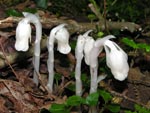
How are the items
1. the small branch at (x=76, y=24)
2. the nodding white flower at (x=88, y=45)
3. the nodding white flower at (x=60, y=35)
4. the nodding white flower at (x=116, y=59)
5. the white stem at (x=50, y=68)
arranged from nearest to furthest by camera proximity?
the nodding white flower at (x=116, y=59), the nodding white flower at (x=88, y=45), the nodding white flower at (x=60, y=35), the white stem at (x=50, y=68), the small branch at (x=76, y=24)

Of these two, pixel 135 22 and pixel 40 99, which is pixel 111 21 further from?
pixel 40 99

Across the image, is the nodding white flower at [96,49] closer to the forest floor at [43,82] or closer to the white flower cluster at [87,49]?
the white flower cluster at [87,49]

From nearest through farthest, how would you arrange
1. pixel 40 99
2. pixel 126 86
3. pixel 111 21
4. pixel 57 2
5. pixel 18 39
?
pixel 18 39 → pixel 40 99 → pixel 126 86 → pixel 111 21 → pixel 57 2

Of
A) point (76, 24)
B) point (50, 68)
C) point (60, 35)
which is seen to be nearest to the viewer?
point (60, 35)

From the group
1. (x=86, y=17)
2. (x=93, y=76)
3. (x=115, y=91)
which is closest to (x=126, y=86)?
(x=115, y=91)

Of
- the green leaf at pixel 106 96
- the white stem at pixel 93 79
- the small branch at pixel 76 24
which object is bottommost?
the green leaf at pixel 106 96

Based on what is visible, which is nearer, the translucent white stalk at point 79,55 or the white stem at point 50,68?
the translucent white stalk at point 79,55

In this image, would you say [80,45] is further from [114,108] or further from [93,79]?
[114,108]

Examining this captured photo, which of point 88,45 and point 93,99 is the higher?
point 88,45

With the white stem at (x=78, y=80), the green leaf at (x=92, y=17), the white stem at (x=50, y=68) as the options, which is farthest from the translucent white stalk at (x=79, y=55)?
the green leaf at (x=92, y=17)

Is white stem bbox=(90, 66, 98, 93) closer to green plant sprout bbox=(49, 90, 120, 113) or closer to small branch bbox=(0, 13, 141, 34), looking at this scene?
green plant sprout bbox=(49, 90, 120, 113)

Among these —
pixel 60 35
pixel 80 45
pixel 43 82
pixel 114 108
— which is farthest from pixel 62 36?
pixel 114 108
